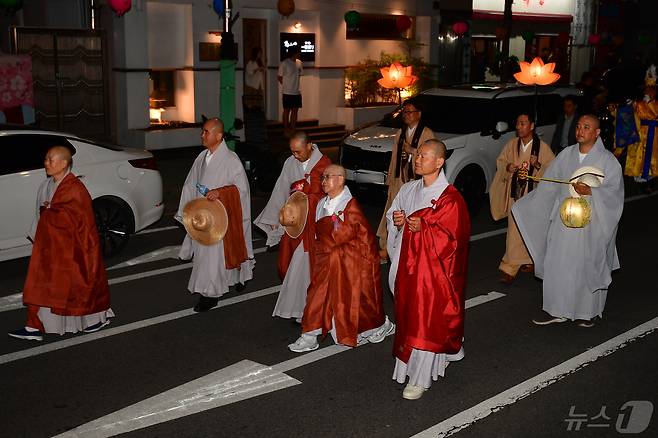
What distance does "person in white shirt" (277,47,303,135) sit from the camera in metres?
19.3

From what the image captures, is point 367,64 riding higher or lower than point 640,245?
higher

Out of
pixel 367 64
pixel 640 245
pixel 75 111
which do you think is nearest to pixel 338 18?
pixel 367 64

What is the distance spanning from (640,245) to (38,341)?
7669 mm

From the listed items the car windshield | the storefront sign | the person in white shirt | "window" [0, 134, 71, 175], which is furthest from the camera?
the storefront sign

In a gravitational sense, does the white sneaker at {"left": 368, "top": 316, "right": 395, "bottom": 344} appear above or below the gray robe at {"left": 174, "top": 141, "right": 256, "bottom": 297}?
below

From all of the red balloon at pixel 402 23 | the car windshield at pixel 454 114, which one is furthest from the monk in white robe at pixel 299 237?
the red balloon at pixel 402 23

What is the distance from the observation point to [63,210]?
23.0 feet

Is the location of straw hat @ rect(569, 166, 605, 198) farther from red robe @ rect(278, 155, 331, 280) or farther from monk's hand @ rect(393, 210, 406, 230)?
monk's hand @ rect(393, 210, 406, 230)

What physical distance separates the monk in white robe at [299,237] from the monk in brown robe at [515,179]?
2320 mm

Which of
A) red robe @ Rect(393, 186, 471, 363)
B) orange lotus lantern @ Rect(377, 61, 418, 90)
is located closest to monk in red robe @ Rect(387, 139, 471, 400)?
red robe @ Rect(393, 186, 471, 363)

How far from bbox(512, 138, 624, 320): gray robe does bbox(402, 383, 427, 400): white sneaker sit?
2.26m

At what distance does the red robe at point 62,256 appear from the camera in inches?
275

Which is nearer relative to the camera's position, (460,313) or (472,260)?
(460,313)

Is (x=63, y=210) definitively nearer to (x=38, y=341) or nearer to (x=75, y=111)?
(x=38, y=341)
